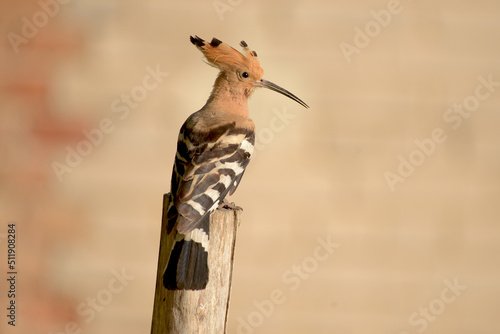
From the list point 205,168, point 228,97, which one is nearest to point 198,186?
point 205,168

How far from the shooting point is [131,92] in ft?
12.7

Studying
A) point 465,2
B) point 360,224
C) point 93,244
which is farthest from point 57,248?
point 465,2

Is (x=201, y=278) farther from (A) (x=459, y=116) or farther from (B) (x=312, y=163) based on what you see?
(A) (x=459, y=116)

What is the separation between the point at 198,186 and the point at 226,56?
708 millimetres

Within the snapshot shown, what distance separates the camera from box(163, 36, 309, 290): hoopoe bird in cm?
207
